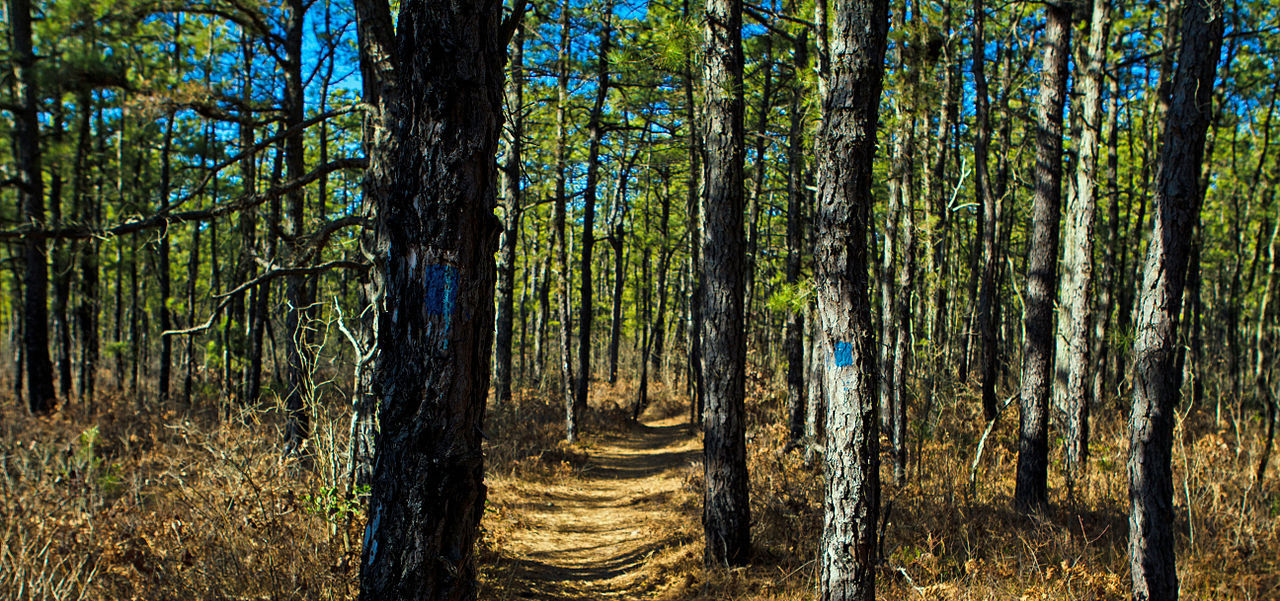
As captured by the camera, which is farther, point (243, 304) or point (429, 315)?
point (243, 304)

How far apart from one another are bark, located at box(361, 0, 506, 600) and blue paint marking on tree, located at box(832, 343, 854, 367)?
90.8 inches

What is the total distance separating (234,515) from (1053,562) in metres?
6.76

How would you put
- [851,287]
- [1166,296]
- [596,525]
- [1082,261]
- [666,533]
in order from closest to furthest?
[851,287], [1166,296], [666,533], [596,525], [1082,261]

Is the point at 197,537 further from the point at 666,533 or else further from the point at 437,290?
the point at 666,533

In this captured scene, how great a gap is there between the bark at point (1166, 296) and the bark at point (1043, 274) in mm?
2917

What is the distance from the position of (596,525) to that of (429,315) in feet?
19.8

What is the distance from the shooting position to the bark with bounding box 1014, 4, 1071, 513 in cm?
741

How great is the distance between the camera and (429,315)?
285 cm

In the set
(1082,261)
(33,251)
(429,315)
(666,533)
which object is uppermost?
(33,251)

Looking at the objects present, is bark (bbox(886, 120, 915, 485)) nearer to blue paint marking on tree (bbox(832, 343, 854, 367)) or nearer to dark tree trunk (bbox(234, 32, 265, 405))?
blue paint marking on tree (bbox(832, 343, 854, 367))

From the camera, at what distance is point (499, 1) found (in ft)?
10.1

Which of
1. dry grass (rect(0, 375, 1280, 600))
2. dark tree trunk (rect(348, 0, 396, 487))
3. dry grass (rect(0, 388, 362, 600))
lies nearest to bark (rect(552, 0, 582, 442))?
dry grass (rect(0, 375, 1280, 600))

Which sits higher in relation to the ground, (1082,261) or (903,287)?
(1082,261)

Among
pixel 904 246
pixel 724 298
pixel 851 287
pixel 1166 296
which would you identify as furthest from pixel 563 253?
pixel 1166 296
